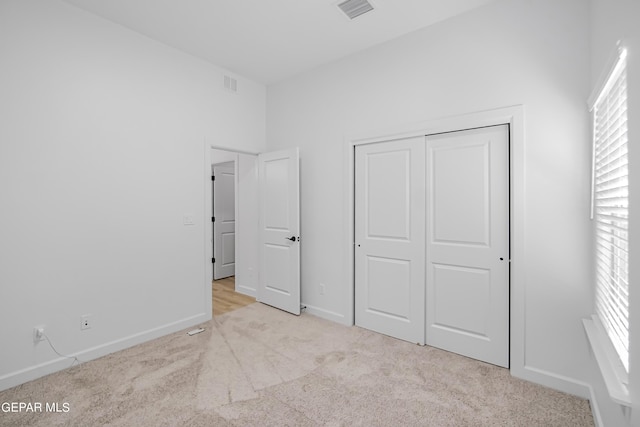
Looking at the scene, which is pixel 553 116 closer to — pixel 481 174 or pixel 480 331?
pixel 481 174

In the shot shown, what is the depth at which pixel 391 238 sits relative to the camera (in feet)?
10.1

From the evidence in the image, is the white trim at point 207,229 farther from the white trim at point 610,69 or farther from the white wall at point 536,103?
the white trim at point 610,69

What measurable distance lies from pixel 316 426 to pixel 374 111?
2.77 meters

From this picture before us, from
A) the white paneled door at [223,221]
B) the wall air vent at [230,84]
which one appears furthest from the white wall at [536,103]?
the white paneled door at [223,221]

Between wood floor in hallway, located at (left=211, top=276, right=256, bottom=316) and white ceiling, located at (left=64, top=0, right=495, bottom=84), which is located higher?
white ceiling, located at (left=64, top=0, right=495, bottom=84)

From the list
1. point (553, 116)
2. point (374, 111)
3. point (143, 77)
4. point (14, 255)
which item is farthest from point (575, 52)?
point (14, 255)

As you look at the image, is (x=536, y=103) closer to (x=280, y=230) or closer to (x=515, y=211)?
(x=515, y=211)

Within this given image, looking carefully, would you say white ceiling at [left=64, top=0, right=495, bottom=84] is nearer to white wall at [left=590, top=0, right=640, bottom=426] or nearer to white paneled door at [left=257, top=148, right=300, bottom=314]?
white paneled door at [left=257, top=148, right=300, bottom=314]

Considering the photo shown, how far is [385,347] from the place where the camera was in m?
2.83

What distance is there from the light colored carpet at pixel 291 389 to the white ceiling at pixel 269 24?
9.85 feet

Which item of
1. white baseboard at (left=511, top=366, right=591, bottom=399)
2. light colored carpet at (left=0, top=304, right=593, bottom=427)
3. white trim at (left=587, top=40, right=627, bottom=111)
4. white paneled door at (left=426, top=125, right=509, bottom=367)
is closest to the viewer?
white trim at (left=587, top=40, right=627, bottom=111)

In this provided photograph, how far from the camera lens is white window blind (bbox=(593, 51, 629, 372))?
54.3 inches

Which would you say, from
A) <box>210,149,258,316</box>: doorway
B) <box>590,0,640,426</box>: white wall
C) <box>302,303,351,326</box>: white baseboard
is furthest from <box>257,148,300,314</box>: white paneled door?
<box>590,0,640,426</box>: white wall

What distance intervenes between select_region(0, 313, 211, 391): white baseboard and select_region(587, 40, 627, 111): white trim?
3884 millimetres
